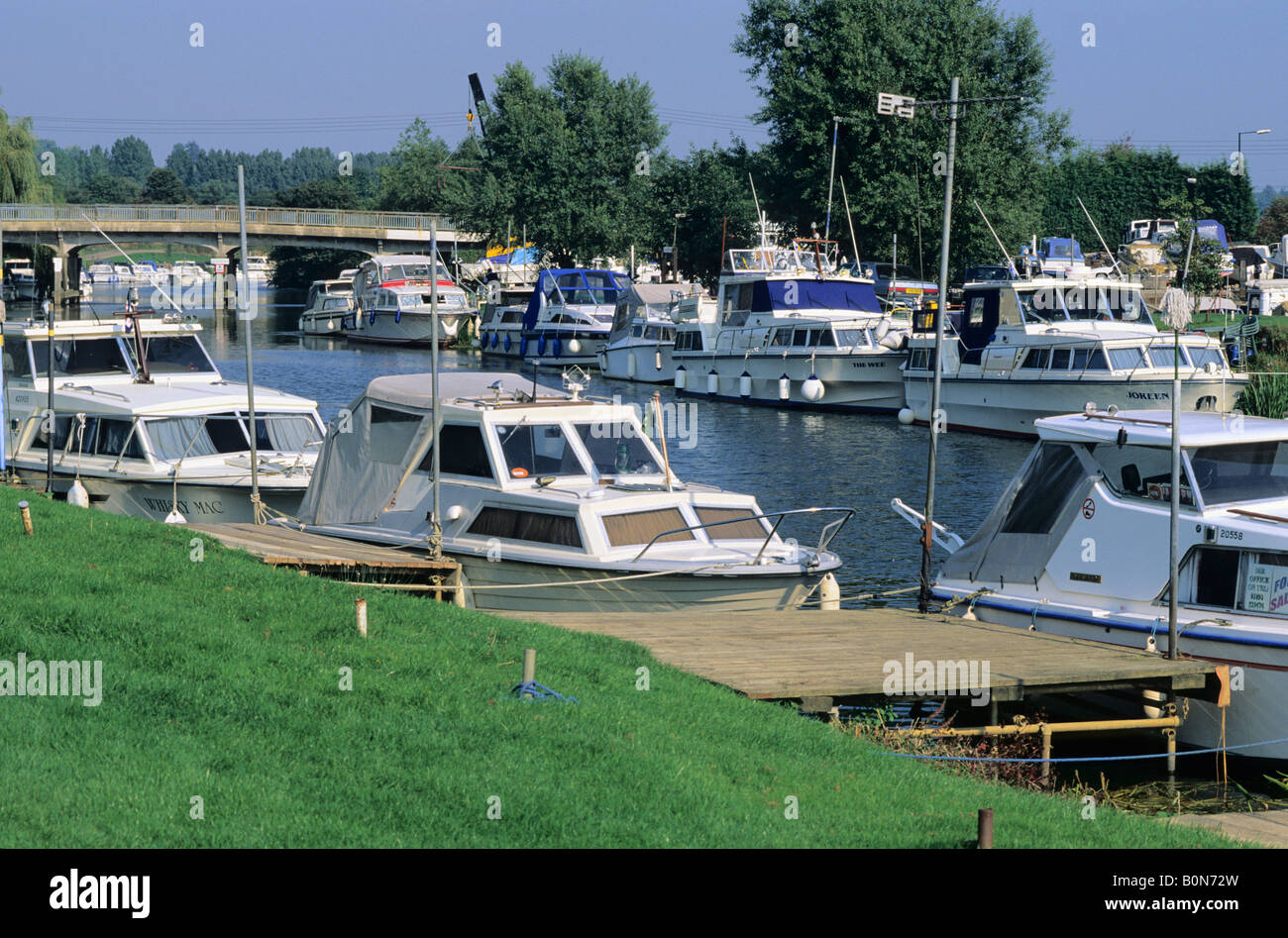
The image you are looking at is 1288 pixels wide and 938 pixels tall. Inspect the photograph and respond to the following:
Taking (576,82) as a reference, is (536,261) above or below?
below

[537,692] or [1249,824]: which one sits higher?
[537,692]

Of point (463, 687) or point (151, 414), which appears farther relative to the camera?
point (151, 414)

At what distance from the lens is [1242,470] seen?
1509cm

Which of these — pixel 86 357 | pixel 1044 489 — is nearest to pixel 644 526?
pixel 1044 489

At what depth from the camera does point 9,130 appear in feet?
253

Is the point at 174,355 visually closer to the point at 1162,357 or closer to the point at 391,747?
the point at 391,747

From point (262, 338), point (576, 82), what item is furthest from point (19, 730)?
point (576, 82)

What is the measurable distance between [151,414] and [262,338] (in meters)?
62.1

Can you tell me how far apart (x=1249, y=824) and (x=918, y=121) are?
59676 millimetres

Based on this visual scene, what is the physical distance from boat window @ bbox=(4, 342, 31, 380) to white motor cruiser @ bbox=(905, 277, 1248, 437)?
79.7ft

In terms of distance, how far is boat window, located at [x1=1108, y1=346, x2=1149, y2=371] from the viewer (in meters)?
38.6

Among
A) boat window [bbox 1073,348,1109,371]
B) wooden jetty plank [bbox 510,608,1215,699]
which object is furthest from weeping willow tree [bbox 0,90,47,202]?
wooden jetty plank [bbox 510,608,1215,699]
